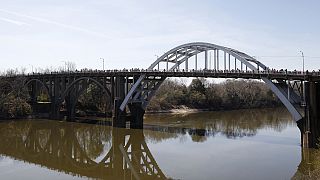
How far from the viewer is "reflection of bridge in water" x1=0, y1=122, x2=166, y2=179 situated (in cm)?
2686

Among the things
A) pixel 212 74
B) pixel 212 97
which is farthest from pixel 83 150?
pixel 212 97

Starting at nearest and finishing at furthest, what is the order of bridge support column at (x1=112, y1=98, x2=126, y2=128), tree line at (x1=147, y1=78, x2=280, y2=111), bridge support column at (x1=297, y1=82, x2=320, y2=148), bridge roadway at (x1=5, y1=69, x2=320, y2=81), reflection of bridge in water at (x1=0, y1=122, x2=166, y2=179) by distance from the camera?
reflection of bridge in water at (x1=0, y1=122, x2=166, y2=179), bridge support column at (x1=297, y1=82, x2=320, y2=148), bridge roadway at (x1=5, y1=69, x2=320, y2=81), bridge support column at (x1=112, y1=98, x2=126, y2=128), tree line at (x1=147, y1=78, x2=280, y2=111)

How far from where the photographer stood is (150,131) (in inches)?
1895

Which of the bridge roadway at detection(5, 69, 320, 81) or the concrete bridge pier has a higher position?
the bridge roadway at detection(5, 69, 320, 81)

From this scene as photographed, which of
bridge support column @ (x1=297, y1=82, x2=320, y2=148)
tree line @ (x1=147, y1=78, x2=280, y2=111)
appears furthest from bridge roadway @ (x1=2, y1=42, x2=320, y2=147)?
tree line @ (x1=147, y1=78, x2=280, y2=111)

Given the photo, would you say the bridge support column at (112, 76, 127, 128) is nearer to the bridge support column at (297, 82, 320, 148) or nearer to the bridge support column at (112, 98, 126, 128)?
the bridge support column at (112, 98, 126, 128)

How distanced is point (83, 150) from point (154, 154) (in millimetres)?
8285

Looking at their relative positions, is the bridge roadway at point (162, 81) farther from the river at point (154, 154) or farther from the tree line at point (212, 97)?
the tree line at point (212, 97)

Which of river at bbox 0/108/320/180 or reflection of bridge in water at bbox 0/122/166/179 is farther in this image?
reflection of bridge in water at bbox 0/122/166/179

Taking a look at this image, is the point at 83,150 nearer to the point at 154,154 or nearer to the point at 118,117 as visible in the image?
the point at 154,154

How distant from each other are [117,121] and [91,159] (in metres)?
19.4

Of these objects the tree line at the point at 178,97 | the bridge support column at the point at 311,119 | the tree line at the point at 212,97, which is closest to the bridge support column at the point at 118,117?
the tree line at the point at 178,97

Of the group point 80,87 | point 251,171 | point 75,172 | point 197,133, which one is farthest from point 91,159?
point 80,87

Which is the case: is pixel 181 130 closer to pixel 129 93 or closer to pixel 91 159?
pixel 129 93
